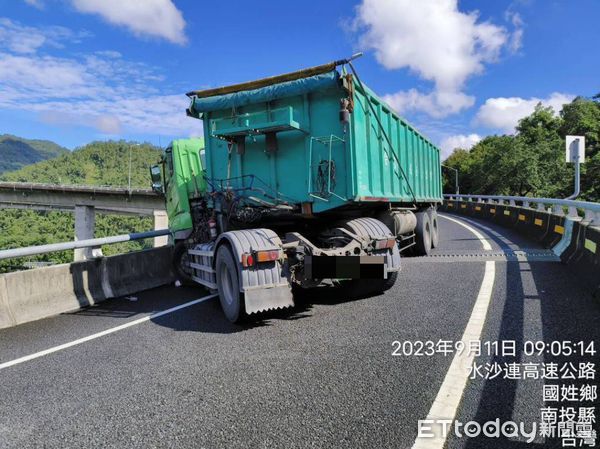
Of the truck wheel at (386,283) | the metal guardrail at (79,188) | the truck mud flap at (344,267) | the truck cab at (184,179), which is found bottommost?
the truck wheel at (386,283)

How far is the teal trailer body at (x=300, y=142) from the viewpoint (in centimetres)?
582

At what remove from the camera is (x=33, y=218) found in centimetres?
7256

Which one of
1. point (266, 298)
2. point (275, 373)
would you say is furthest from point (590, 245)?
point (275, 373)

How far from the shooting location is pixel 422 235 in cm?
988

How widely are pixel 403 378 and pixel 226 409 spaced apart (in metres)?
1.30

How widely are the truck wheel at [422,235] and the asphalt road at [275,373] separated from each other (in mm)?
3558

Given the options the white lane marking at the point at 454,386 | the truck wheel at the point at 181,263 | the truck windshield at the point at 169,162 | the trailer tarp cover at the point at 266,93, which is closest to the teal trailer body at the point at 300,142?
the trailer tarp cover at the point at 266,93

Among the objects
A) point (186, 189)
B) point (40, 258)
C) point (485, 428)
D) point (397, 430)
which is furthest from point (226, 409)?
point (40, 258)

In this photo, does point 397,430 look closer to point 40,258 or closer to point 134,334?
point 134,334

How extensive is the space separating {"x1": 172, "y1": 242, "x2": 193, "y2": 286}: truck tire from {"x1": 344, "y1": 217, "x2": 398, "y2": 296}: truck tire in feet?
10.1

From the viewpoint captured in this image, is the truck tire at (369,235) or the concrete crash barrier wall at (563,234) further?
the concrete crash barrier wall at (563,234)

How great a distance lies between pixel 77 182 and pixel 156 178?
90259mm

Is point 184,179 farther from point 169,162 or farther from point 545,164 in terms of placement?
point 545,164
